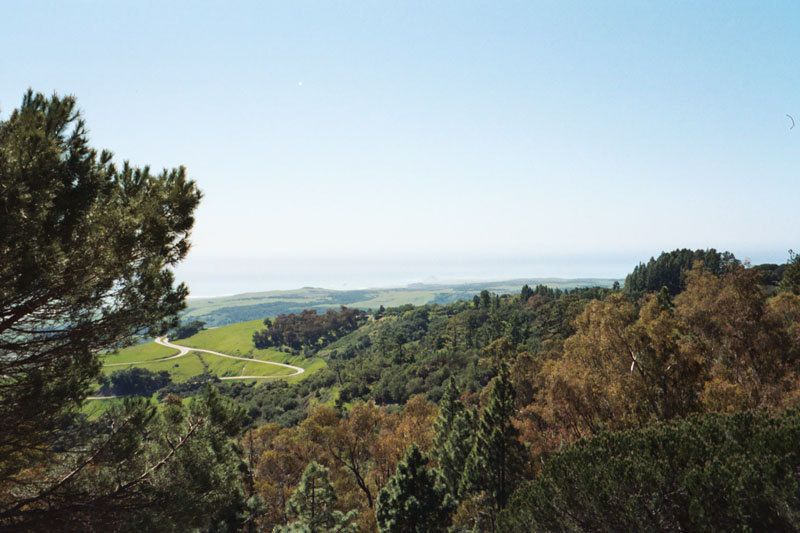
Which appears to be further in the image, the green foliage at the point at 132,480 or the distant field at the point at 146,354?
the distant field at the point at 146,354

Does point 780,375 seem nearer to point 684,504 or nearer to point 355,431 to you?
point 684,504

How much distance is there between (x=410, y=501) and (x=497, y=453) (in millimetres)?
7353

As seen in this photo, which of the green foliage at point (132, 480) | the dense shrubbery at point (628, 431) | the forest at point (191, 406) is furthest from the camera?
the dense shrubbery at point (628, 431)

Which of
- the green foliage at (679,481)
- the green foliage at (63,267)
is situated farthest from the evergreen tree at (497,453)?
the green foliage at (63,267)

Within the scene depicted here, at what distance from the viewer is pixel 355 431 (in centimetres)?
3186

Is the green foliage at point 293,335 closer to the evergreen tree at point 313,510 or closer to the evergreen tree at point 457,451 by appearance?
the evergreen tree at point 457,451

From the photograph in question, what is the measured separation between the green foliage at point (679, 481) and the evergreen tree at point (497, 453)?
12390 millimetres

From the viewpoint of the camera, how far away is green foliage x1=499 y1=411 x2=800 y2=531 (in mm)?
8180

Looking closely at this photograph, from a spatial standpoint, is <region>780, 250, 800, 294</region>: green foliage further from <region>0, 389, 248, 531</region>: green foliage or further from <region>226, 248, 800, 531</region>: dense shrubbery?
<region>0, 389, 248, 531</region>: green foliage

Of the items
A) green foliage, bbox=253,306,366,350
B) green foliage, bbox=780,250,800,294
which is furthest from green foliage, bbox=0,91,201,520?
green foliage, bbox=253,306,366,350

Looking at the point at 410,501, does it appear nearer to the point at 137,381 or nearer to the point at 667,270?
the point at 667,270

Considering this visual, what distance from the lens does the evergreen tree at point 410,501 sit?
66.7ft

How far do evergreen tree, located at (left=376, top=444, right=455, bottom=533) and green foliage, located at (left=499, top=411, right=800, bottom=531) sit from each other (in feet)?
30.3

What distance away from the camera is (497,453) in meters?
24.2
